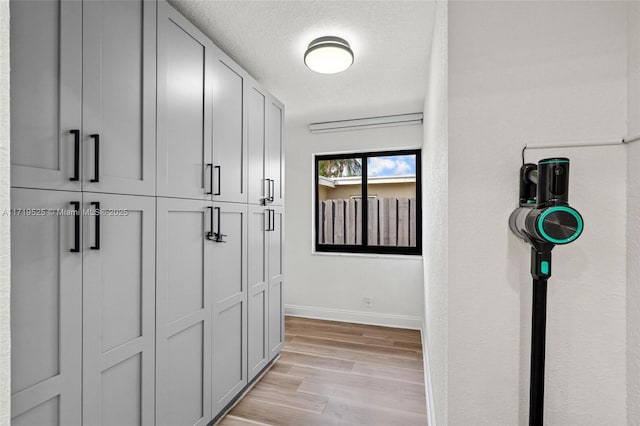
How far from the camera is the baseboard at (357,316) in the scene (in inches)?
141

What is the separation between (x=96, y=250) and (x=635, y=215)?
173 centimetres

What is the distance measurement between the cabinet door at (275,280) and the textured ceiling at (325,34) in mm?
1109

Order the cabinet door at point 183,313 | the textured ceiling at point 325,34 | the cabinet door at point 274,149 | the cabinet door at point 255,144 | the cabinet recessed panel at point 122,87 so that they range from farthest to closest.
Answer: the cabinet door at point 274,149 < the cabinet door at point 255,144 < the textured ceiling at point 325,34 < the cabinet door at point 183,313 < the cabinet recessed panel at point 122,87

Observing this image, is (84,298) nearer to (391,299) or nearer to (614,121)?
(614,121)

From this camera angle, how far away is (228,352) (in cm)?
206

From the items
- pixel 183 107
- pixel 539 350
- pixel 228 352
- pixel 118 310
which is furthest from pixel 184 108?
pixel 539 350

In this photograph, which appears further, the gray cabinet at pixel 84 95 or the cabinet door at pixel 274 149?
the cabinet door at pixel 274 149

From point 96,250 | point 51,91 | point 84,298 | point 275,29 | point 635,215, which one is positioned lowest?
point 84,298

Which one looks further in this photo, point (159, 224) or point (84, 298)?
point (159, 224)

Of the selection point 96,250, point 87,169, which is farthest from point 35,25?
point 96,250

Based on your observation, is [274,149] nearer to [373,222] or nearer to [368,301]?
[373,222]

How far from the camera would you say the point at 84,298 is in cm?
115

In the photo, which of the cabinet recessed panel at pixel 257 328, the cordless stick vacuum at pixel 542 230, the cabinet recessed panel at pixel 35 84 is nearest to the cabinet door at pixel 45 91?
the cabinet recessed panel at pixel 35 84
